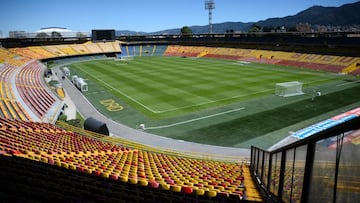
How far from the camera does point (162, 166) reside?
13336mm

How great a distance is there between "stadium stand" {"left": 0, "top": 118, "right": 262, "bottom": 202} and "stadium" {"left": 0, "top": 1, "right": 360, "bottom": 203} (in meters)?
0.07

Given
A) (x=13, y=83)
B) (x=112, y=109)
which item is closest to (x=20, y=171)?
(x=112, y=109)

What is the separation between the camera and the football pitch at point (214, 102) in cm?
2441

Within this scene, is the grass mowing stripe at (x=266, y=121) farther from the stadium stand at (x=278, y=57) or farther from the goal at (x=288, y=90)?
the stadium stand at (x=278, y=57)

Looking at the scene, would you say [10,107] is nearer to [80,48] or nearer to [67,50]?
[67,50]

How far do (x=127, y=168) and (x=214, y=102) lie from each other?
21697mm

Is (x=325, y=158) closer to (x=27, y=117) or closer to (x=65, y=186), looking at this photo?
(x=65, y=186)

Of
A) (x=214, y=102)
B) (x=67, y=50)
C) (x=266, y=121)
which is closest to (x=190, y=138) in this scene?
(x=266, y=121)

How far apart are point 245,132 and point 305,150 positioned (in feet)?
66.0

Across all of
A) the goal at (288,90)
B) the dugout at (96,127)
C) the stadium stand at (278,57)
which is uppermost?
the stadium stand at (278,57)

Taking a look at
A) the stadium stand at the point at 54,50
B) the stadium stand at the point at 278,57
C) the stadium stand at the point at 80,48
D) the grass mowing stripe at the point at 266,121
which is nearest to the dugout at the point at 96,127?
the grass mowing stripe at the point at 266,121

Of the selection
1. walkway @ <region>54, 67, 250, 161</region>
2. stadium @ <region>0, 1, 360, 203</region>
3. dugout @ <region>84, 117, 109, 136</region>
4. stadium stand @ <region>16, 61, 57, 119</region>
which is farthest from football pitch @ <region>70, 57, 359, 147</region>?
stadium stand @ <region>16, 61, 57, 119</region>

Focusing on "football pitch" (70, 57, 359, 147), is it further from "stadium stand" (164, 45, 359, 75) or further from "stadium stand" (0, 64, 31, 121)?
"stadium stand" (0, 64, 31, 121)

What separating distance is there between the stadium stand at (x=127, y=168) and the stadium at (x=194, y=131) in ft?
0.22
